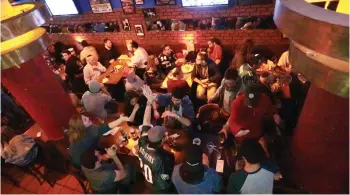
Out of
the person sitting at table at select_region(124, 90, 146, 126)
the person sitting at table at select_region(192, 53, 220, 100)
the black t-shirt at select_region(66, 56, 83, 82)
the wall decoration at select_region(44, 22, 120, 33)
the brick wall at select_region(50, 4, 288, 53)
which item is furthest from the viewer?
the wall decoration at select_region(44, 22, 120, 33)

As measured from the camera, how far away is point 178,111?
141 inches

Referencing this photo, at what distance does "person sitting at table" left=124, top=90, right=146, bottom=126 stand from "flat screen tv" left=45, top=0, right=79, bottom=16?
165 inches

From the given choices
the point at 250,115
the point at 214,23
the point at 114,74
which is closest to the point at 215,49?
the point at 214,23

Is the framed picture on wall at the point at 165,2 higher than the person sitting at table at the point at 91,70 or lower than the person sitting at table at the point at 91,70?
higher

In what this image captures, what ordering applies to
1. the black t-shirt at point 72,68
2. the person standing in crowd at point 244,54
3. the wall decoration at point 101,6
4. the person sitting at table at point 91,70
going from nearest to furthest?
the person standing in crowd at point 244,54, the person sitting at table at point 91,70, the black t-shirt at point 72,68, the wall decoration at point 101,6

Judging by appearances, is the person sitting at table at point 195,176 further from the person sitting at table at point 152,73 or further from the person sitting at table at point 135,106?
the person sitting at table at point 152,73

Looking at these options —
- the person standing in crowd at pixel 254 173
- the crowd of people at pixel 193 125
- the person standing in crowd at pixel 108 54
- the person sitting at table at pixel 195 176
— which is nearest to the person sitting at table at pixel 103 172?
the crowd of people at pixel 193 125

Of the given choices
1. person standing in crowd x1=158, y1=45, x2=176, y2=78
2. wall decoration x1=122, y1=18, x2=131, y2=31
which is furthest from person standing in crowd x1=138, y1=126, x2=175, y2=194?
wall decoration x1=122, y1=18, x2=131, y2=31

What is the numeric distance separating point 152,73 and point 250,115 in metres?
3.02

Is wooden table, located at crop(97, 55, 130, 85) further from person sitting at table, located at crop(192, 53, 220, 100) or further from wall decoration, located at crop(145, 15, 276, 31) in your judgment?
person sitting at table, located at crop(192, 53, 220, 100)

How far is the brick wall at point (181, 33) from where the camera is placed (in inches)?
209

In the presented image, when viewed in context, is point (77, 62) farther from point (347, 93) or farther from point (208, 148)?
point (347, 93)

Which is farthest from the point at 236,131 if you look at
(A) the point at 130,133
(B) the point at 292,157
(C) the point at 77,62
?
(C) the point at 77,62

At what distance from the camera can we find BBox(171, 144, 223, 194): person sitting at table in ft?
7.63
